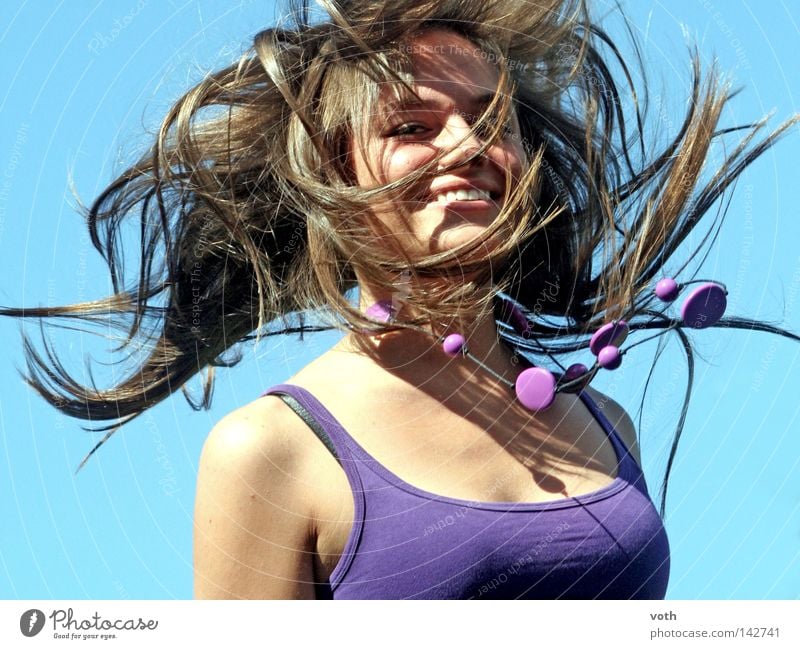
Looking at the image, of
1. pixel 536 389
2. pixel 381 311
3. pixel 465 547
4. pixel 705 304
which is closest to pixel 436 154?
pixel 381 311

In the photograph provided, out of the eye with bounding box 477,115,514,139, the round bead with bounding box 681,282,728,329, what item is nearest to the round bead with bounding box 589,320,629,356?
the round bead with bounding box 681,282,728,329

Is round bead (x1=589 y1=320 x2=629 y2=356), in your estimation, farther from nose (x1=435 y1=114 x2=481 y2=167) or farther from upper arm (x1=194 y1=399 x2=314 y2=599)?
upper arm (x1=194 y1=399 x2=314 y2=599)

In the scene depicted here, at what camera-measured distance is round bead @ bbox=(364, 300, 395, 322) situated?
9.06 ft

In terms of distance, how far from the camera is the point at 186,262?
10.0 ft

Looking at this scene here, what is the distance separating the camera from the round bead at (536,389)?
2793 mm

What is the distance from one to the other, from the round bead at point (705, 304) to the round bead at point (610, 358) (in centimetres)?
17

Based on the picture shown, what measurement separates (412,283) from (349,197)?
0.23m

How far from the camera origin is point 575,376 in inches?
112

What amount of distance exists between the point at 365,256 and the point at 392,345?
21 centimetres

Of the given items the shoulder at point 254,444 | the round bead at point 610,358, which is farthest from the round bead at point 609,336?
the shoulder at point 254,444

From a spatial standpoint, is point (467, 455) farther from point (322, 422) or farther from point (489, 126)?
point (489, 126)

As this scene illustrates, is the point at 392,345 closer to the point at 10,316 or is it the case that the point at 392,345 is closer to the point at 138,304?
the point at 138,304
